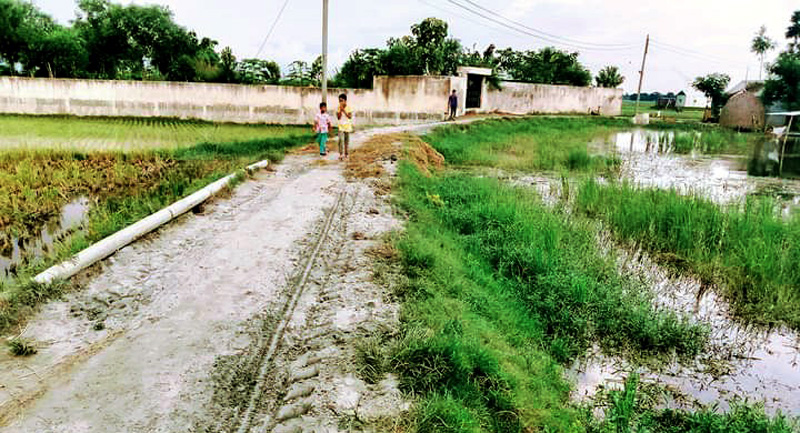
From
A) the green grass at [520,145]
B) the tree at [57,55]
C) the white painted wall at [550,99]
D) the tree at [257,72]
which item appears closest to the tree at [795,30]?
the white painted wall at [550,99]

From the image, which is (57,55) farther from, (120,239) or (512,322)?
(512,322)

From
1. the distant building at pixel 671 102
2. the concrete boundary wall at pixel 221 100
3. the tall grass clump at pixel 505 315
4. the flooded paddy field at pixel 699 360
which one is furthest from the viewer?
the distant building at pixel 671 102

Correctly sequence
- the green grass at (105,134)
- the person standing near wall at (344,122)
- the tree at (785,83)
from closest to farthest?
the person standing near wall at (344,122)
the green grass at (105,134)
the tree at (785,83)

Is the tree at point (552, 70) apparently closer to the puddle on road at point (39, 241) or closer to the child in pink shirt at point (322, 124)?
the child in pink shirt at point (322, 124)

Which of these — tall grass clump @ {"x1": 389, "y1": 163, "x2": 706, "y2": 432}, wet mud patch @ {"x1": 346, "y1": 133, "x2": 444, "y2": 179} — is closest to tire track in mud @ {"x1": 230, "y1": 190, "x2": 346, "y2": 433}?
tall grass clump @ {"x1": 389, "y1": 163, "x2": 706, "y2": 432}

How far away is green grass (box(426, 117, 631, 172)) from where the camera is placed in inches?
579

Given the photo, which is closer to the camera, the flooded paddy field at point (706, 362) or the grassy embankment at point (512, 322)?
the grassy embankment at point (512, 322)

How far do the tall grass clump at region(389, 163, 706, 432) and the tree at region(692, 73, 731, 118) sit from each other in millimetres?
40352

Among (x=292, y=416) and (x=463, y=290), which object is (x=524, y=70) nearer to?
(x=463, y=290)

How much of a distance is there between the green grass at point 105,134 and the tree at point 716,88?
3568 centimetres

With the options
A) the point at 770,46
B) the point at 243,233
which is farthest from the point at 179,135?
the point at 770,46

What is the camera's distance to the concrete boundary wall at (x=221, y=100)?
75.0ft

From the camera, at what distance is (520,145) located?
18859 millimetres

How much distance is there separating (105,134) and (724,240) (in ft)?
55.2
